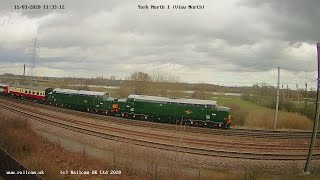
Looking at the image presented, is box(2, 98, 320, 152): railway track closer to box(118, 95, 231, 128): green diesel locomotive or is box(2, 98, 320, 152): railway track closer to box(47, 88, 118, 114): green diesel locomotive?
box(118, 95, 231, 128): green diesel locomotive

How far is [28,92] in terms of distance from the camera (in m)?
60.9

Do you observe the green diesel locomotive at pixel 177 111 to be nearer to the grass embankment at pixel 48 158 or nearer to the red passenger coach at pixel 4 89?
the grass embankment at pixel 48 158

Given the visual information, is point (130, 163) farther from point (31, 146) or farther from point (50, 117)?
point (50, 117)

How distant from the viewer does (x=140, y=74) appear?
77562 mm

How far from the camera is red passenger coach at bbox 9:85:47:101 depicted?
58031 millimetres

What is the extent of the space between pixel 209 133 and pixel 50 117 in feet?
68.4

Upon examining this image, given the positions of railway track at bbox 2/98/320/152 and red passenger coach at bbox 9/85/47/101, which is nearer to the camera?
railway track at bbox 2/98/320/152

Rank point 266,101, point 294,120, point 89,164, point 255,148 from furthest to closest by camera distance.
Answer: point 266,101 → point 294,120 → point 255,148 → point 89,164

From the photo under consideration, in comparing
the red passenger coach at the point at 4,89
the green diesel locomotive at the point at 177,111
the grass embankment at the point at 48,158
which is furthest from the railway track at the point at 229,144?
the red passenger coach at the point at 4,89

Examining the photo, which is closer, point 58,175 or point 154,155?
point 58,175

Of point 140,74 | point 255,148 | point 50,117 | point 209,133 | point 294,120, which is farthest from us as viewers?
point 140,74

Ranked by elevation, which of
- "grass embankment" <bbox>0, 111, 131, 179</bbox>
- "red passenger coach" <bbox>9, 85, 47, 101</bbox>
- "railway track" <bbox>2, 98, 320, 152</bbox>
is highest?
"red passenger coach" <bbox>9, 85, 47, 101</bbox>

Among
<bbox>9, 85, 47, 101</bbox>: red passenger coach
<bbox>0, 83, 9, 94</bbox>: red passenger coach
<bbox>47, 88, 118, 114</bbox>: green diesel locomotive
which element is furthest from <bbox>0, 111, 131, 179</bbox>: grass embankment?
<bbox>0, 83, 9, 94</bbox>: red passenger coach

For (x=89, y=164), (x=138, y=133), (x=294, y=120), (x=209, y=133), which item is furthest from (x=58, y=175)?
(x=294, y=120)
